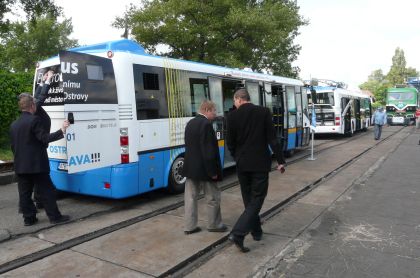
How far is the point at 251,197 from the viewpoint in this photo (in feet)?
15.6

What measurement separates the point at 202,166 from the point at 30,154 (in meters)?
2.45

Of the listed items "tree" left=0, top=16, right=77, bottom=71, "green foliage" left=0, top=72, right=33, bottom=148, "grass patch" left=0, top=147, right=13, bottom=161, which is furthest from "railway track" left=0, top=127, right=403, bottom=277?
"tree" left=0, top=16, right=77, bottom=71

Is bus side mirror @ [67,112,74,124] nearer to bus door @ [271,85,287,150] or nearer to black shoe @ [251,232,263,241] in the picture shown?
black shoe @ [251,232,263,241]

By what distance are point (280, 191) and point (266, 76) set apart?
4.27 meters

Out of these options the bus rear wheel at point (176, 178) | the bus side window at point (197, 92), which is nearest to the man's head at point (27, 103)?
the bus rear wheel at point (176, 178)

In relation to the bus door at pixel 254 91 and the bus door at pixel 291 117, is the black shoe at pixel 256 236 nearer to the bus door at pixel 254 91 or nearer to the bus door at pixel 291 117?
the bus door at pixel 254 91

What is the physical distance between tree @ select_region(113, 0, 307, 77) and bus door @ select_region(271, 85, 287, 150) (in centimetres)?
703

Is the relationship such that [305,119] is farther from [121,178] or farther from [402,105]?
[402,105]

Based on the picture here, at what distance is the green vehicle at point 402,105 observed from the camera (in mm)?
34000

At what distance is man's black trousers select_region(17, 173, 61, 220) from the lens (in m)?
5.39

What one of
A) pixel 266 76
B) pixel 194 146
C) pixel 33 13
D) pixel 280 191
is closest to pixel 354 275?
pixel 194 146

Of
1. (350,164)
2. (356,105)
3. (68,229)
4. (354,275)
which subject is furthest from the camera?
(356,105)

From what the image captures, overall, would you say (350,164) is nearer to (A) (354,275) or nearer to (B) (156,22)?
(A) (354,275)

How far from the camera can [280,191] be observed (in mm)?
7820
